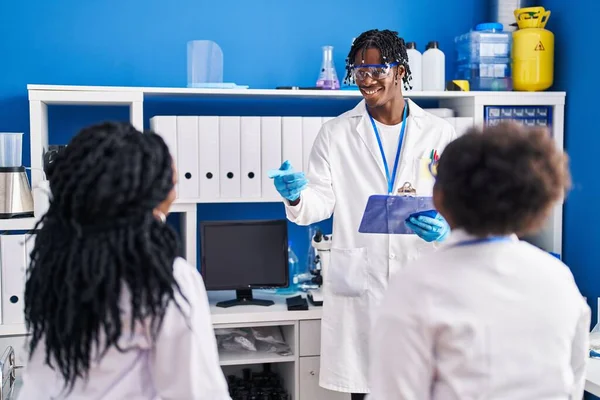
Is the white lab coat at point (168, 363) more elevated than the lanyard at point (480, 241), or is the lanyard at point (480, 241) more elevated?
the lanyard at point (480, 241)

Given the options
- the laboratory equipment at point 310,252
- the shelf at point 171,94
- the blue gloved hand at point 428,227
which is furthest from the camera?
the laboratory equipment at point 310,252

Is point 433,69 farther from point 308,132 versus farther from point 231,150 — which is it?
point 231,150

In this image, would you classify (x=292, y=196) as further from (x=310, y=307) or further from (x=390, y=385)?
(x=390, y=385)

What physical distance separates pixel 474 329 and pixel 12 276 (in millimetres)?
2000

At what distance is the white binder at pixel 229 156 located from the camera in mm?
2859

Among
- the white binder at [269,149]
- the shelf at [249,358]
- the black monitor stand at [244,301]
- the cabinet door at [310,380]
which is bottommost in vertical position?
the cabinet door at [310,380]

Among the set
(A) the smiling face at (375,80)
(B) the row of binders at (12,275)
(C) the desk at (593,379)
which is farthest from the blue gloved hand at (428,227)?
(B) the row of binders at (12,275)

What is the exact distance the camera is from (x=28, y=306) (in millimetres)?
1259

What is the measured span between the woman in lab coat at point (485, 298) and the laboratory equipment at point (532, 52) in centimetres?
205

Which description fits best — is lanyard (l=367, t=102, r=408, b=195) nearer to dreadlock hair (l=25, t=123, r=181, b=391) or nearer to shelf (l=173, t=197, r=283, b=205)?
shelf (l=173, t=197, r=283, b=205)

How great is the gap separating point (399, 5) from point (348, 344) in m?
1.57

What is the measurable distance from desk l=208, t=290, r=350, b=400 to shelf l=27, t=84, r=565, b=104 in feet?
2.69

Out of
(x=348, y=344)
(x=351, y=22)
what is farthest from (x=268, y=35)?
(x=348, y=344)

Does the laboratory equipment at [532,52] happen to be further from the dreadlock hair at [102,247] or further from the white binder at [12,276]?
the dreadlock hair at [102,247]
